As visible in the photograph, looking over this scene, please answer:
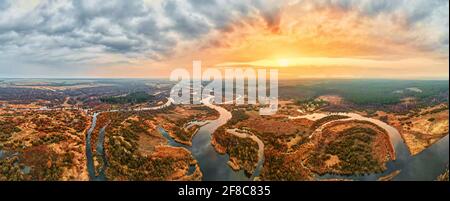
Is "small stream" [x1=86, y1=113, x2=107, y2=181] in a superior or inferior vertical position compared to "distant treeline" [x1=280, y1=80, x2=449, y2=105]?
inferior

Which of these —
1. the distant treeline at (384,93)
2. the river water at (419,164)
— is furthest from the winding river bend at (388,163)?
the distant treeline at (384,93)

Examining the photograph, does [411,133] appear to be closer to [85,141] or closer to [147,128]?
[147,128]

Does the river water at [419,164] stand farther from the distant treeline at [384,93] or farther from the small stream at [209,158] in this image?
the distant treeline at [384,93]

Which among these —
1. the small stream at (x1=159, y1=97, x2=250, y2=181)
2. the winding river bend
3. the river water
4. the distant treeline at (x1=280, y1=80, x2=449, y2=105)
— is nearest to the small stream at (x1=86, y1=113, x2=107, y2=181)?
the winding river bend

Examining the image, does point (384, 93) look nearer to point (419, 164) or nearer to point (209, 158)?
point (419, 164)

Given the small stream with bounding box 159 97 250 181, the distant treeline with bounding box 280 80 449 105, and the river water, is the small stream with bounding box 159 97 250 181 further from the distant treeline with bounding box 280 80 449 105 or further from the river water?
the distant treeline with bounding box 280 80 449 105

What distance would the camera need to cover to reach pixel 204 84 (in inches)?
1923

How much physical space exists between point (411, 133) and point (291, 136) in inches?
278

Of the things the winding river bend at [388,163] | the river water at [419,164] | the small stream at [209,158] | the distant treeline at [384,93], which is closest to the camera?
the river water at [419,164]

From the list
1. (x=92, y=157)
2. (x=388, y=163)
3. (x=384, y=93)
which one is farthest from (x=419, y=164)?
(x=384, y=93)

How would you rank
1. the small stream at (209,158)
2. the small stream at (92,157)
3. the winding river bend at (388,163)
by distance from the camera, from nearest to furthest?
the winding river bend at (388,163) < the small stream at (92,157) < the small stream at (209,158)

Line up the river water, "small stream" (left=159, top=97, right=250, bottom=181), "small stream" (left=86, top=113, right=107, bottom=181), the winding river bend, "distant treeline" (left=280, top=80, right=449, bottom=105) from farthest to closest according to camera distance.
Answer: "distant treeline" (left=280, top=80, right=449, bottom=105) → "small stream" (left=159, top=97, right=250, bottom=181) → "small stream" (left=86, top=113, right=107, bottom=181) → the winding river bend → the river water

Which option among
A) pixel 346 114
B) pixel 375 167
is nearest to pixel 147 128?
pixel 375 167

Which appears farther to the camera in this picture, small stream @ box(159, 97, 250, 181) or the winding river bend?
small stream @ box(159, 97, 250, 181)
